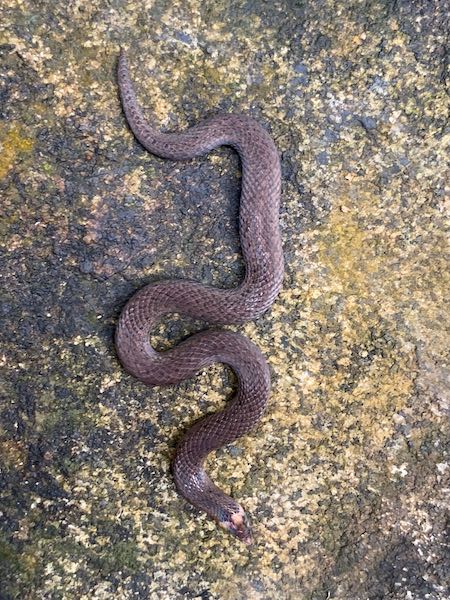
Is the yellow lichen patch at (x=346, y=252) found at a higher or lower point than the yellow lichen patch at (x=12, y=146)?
higher

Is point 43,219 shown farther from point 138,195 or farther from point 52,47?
point 52,47

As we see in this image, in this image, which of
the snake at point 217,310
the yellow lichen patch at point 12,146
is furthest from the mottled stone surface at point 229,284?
the snake at point 217,310

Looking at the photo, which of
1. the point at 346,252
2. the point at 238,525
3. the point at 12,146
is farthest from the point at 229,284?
the point at 12,146

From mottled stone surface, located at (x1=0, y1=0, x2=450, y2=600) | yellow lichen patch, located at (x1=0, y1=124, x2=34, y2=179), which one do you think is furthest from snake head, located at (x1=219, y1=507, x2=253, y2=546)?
yellow lichen patch, located at (x1=0, y1=124, x2=34, y2=179)

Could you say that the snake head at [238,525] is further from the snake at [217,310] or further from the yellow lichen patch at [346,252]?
the yellow lichen patch at [346,252]

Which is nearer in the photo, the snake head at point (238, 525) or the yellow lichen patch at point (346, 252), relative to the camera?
the snake head at point (238, 525)

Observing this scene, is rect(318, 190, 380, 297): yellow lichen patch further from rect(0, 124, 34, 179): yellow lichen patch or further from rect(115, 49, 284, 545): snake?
rect(0, 124, 34, 179): yellow lichen patch
